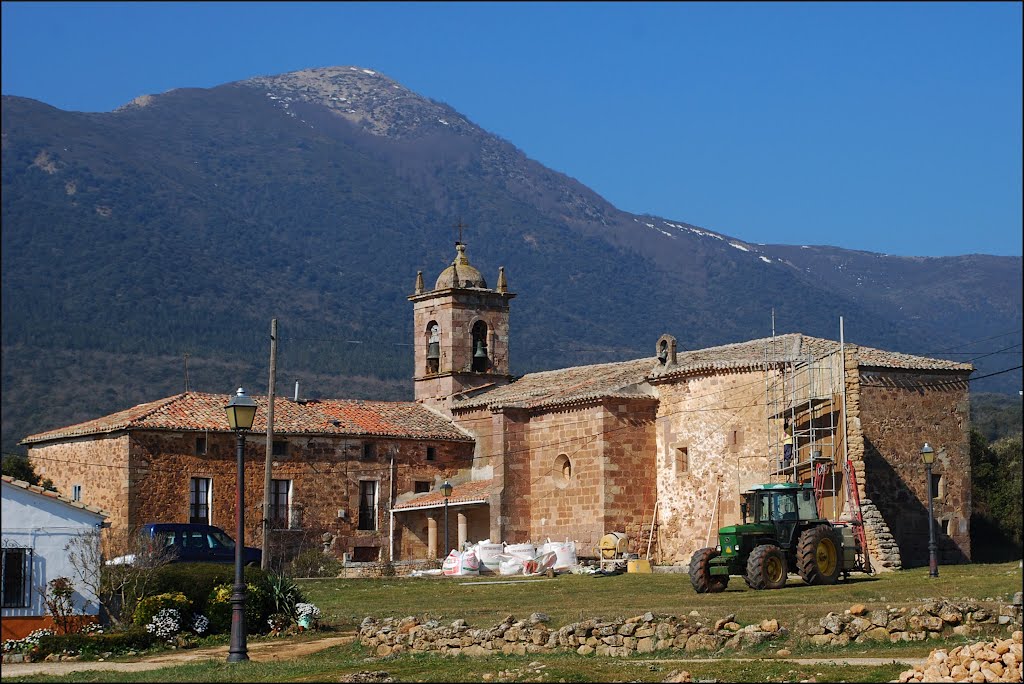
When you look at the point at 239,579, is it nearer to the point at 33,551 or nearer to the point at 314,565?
the point at 33,551

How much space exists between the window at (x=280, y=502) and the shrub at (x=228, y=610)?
19261 mm

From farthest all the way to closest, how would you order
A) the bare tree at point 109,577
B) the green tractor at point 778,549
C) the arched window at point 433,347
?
the arched window at point 433,347 < the green tractor at point 778,549 < the bare tree at point 109,577

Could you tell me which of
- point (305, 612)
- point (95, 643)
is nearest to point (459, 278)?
point (305, 612)

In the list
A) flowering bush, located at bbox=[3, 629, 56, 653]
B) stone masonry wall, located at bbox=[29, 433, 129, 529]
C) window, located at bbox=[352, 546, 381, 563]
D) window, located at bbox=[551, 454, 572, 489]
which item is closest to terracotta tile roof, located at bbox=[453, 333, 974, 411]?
window, located at bbox=[551, 454, 572, 489]

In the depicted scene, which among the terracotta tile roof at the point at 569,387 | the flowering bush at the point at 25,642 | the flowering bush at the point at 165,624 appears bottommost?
the flowering bush at the point at 25,642

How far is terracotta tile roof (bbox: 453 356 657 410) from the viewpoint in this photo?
47.0 meters

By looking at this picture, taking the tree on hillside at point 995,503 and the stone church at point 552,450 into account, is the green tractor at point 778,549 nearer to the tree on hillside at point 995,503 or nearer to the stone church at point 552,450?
the stone church at point 552,450

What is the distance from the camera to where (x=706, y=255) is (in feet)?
602

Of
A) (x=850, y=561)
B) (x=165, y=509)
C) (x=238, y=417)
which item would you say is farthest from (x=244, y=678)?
(x=165, y=509)

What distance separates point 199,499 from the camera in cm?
4809

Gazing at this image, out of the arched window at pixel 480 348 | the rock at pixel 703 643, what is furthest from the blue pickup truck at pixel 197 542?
the arched window at pixel 480 348

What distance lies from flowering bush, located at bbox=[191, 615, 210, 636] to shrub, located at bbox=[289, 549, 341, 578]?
1794cm

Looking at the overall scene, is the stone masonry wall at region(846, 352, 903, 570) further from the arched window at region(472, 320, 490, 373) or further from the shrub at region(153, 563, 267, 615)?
the arched window at region(472, 320, 490, 373)

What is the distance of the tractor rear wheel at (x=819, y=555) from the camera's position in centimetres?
3244
